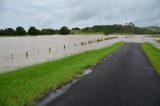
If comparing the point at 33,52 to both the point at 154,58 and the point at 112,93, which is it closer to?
the point at 154,58

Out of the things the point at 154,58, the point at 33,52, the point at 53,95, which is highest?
the point at 53,95

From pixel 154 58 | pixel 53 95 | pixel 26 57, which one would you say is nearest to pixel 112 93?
pixel 53 95

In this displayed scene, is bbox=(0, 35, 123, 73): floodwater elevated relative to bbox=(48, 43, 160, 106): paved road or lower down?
lower down

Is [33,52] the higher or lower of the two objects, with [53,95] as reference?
lower

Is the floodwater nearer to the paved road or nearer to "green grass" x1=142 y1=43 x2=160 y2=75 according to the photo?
"green grass" x1=142 y1=43 x2=160 y2=75

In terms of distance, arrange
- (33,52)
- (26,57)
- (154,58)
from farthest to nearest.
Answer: (33,52) < (26,57) < (154,58)

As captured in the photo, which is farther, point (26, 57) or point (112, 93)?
point (26, 57)

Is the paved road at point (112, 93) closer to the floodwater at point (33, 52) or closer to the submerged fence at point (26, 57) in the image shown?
the floodwater at point (33, 52)

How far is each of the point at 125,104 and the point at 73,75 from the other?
25.0 feet

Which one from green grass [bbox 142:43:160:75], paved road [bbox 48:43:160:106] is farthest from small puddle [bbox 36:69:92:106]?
green grass [bbox 142:43:160:75]

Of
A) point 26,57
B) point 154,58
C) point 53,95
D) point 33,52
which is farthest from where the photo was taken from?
point 33,52

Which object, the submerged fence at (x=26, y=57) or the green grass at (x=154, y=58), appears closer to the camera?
the green grass at (x=154, y=58)

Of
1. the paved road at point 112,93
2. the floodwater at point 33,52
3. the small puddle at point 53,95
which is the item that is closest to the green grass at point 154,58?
the paved road at point 112,93

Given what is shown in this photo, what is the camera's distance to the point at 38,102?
35.3 feet
